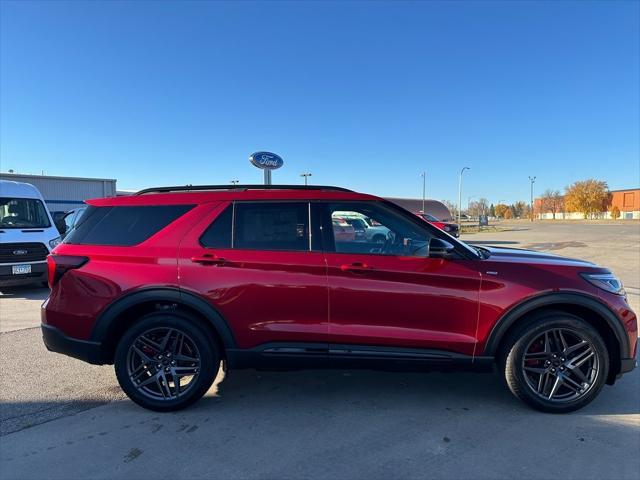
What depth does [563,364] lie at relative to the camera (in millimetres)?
3441

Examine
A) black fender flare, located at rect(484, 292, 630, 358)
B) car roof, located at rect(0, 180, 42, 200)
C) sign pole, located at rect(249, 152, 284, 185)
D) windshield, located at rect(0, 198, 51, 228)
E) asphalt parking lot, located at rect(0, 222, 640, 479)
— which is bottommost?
asphalt parking lot, located at rect(0, 222, 640, 479)

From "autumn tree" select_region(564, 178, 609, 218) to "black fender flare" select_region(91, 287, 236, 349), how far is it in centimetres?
12449

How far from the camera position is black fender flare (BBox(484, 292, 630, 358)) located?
131 inches

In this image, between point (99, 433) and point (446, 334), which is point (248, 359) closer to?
point (99, 433)

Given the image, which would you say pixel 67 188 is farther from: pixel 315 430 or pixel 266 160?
pixel 315 430

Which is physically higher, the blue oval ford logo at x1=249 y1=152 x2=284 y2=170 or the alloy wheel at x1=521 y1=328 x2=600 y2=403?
the blue oval ford logo at x1=249 y1=152 x2=284 y2=170

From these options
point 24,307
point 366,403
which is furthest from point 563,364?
point 24,307

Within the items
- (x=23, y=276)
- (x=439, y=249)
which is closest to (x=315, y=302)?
(x=439, y=249)

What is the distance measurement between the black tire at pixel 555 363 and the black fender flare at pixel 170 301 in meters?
2.33

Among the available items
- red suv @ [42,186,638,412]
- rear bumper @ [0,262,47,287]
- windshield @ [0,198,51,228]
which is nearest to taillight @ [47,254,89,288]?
Answer: red suv @ [42,186,638,412]

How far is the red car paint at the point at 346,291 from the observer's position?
335cm

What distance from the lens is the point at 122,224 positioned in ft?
12.0

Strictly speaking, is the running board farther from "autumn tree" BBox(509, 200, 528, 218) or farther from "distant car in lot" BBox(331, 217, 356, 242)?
"autumn tree" BBox(509, 200, 528, 218)

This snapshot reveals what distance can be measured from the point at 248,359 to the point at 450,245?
1918mm
